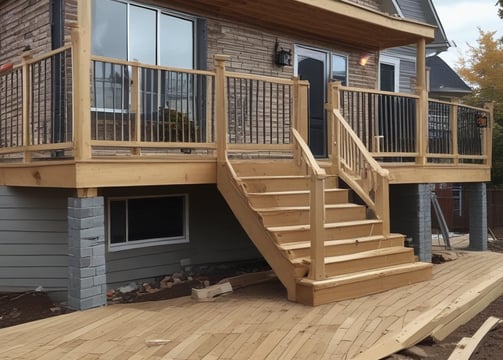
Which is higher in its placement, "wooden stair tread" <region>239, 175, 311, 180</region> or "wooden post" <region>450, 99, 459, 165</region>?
"wooden post" <region>450, 99, 459, 165</region>

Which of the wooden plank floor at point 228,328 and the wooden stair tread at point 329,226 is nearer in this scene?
the wooden plank floor at point 228,328

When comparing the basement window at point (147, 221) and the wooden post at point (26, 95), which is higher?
the wooden post at point (26, 95)

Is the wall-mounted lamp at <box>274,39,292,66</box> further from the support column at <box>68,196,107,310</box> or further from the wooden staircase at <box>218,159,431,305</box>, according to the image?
the support column at <box>68,196,107,310</box>

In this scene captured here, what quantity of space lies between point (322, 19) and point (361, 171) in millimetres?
2870

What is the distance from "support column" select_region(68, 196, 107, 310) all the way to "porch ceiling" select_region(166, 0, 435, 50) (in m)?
3.58

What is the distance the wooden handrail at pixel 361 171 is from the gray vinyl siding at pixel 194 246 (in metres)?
1.94

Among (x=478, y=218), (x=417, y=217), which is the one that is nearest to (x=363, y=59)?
(x=417, y=217)

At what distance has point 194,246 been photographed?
8.05 meters

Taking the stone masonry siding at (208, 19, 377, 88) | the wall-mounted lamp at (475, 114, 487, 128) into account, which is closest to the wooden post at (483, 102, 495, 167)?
the wall-mounted lamp at (475, 114, 487, 128)

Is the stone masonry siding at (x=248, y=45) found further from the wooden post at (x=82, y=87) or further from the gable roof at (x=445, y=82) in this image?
the gable roof at (x=445, y=82)

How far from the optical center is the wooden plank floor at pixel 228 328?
413cm

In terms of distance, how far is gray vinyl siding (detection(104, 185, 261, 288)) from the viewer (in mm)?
7246

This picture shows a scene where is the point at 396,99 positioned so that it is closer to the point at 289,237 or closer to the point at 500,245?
the point at 289,237

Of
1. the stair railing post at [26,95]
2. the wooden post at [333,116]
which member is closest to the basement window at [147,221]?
the stair railing post at [26,95]
